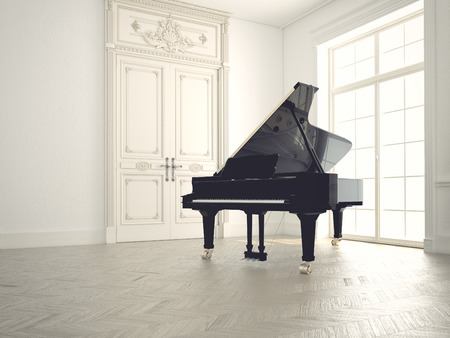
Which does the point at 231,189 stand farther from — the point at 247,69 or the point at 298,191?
the point at 247,69

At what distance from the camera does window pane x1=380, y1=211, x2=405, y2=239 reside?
578 centimetres

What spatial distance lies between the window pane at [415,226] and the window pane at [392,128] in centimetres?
105

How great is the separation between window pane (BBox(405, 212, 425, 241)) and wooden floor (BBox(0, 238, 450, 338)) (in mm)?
726

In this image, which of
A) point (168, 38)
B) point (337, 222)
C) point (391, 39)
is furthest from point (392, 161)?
point (168, 38)

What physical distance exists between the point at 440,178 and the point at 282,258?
2121 mm

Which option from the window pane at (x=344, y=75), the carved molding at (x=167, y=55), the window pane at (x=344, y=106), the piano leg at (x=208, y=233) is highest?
the carved molding at (x=167, y=55)

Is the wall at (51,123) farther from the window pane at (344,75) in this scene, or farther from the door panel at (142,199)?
the window pane at (344,75)

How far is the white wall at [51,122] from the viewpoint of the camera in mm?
5645

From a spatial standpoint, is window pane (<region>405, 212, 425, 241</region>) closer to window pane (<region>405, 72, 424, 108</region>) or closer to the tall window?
the tall window

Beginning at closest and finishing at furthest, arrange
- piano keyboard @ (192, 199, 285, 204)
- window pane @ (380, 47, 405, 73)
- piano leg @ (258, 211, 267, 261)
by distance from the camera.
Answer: piano keyboard @ (192, 199, 285, 204), piano leg @ (258, 211, 267, 261), window pane @ (380, 47, 405, 73)

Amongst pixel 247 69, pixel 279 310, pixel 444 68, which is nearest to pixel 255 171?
pixel 279 310

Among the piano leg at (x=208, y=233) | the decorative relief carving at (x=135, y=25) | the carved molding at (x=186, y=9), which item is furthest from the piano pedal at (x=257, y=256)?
the carved molding at (x=186, y=9)

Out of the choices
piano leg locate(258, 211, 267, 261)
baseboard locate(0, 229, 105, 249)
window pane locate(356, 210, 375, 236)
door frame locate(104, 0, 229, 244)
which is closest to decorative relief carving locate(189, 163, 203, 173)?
door frame locate(104, 0, 229, 244)

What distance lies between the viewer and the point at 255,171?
405 centimetres
